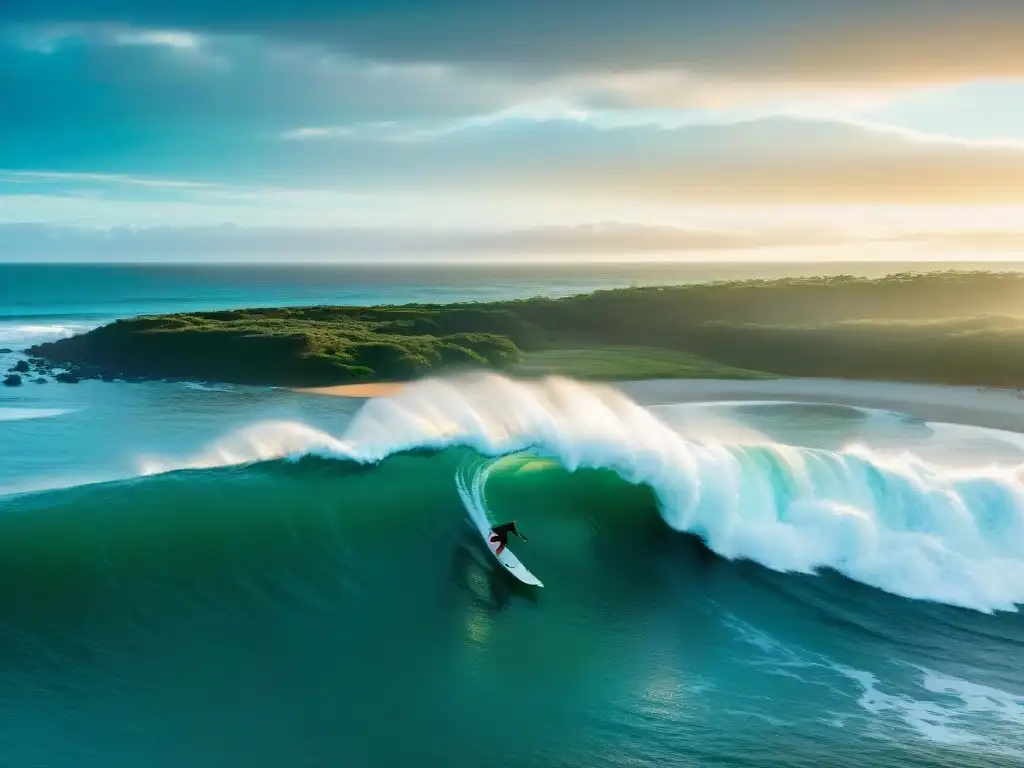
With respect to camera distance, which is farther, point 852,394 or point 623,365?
point 623,365

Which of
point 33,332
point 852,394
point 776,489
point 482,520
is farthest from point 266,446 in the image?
point 33,332

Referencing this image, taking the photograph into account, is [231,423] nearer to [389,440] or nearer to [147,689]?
[389,440]

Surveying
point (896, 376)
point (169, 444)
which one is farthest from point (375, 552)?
point (896, 376)

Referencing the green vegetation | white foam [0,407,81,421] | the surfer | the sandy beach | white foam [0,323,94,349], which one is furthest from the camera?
white foam [0,323,94,349]

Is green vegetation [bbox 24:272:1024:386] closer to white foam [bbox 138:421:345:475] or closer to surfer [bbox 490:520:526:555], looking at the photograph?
white foam [bbox 138:421:345:475]

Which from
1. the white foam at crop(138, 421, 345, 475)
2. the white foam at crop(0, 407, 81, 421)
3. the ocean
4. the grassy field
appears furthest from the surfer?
the grassy field

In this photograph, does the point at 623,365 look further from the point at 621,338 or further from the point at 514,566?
the point at 514,566
